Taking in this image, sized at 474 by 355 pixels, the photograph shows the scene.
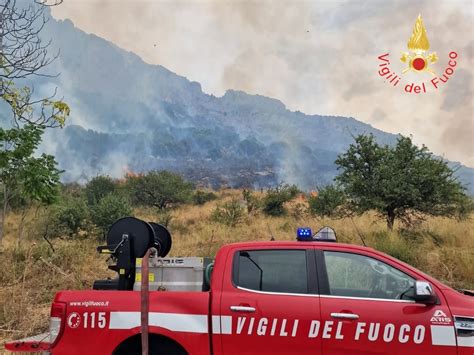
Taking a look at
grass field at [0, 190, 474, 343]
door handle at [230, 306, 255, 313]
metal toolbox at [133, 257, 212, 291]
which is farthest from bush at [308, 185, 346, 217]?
door handle at [230, 306, 255, 313]

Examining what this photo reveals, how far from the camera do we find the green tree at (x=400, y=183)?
13.3 metres

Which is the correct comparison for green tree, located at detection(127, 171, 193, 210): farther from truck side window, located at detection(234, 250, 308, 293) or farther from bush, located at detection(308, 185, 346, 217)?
truck side window, located at detection(234, 250, 308, 293)

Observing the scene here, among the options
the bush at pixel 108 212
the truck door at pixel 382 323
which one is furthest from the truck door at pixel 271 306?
the bush at pixel 108 212

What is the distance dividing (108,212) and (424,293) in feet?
50.7

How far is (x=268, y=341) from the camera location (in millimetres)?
3963

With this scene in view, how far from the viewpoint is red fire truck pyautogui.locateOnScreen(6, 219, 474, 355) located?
12.8 ft

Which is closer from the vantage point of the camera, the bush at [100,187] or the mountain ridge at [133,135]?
the bush at [100,187]

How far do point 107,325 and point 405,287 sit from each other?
8.70 feet

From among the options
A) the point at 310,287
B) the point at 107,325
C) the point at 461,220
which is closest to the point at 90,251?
the point at 107,325

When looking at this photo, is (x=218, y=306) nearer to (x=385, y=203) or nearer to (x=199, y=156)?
(x=385, y=203)

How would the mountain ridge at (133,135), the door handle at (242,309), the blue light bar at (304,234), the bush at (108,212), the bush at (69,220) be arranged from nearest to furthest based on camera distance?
the door handle at (242,309) → the blue light bar at (304,234) → the bush at (69,220) → the bush at (108,212) → the mountain ridge at (133,135)

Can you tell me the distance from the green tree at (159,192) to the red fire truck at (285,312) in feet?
86.3

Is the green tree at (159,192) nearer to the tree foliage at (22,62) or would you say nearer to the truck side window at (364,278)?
the tree foliage at (22,62)

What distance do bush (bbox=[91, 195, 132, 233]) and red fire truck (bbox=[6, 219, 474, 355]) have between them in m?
13.2
